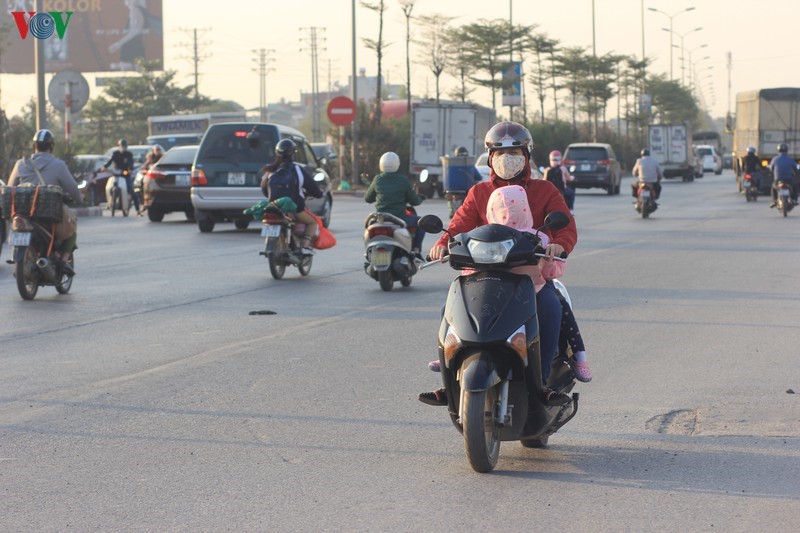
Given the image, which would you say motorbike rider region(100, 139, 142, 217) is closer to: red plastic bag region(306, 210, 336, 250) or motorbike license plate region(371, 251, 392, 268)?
red plastic bag region(306, 210, 336, 250)

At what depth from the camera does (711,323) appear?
38.4 feet

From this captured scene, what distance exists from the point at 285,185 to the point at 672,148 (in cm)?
5097

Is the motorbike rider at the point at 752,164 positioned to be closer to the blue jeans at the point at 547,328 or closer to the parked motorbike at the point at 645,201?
the parked motorbike at the point at 645,201

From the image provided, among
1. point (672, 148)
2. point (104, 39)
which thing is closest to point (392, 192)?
point (672, 148)

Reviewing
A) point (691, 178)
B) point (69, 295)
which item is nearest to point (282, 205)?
point (69, 295)

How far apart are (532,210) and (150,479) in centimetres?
218

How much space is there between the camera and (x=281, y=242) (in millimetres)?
15883

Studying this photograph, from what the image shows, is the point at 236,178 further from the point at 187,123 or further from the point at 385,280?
the point at 187,123

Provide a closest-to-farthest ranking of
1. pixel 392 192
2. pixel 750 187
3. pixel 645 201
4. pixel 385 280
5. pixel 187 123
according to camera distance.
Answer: pixel 385 280
pixel 392 192
pixel 645 201
pixel 750 187
pixel 187 123

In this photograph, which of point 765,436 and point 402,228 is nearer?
point 765,436

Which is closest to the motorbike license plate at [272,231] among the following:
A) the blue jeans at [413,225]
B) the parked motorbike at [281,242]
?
the parked motorbike at [281,242]

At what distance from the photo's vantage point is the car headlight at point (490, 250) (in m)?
5.87

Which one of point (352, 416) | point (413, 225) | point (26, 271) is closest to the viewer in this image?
point (352, 416)

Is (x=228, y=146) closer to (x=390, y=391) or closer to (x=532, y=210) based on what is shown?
(x=390, y=391)
